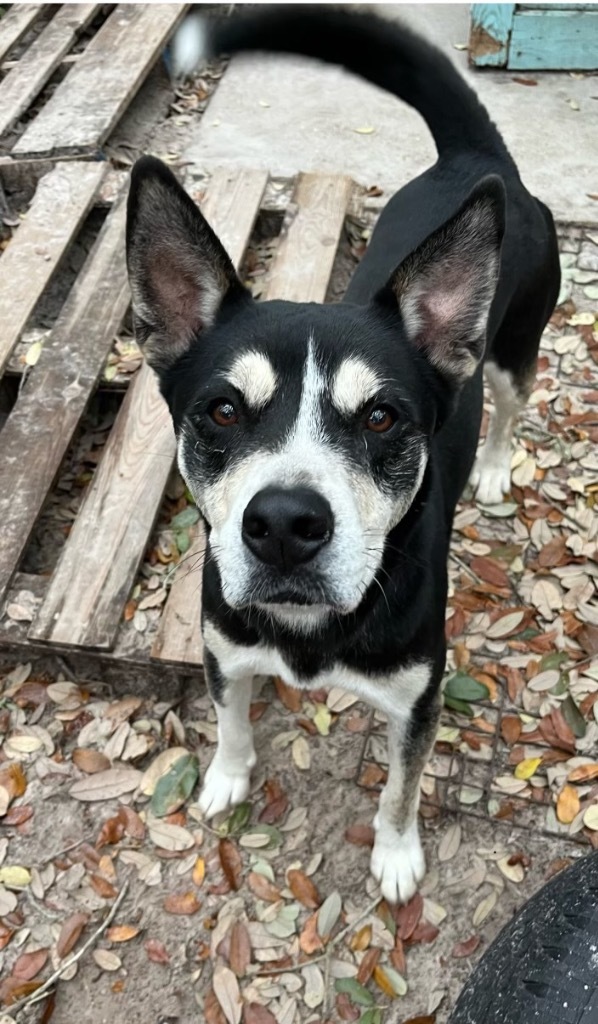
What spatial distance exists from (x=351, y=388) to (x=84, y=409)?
84.8 inches

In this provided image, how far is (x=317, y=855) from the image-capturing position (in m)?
3.05

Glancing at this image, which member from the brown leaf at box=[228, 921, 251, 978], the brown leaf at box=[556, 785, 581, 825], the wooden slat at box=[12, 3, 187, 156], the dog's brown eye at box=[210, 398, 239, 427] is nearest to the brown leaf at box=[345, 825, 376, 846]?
the brown leaf at box=[228, 921, 251, 978]

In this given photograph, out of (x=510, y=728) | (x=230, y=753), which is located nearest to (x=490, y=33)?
(x=510, y=728)

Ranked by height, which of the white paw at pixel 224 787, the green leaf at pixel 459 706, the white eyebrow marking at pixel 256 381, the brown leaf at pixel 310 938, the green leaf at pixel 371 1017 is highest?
the white eyebrow marking at pixel 256 381

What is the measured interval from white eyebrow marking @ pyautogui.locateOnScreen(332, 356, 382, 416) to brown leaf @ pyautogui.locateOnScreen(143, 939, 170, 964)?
1937 millimetres

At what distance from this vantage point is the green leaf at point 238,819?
3.12m

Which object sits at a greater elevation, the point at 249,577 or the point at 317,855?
the point at 249,577

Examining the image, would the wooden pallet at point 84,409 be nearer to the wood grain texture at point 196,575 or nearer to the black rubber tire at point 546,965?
the wood grain texture at point 196,575

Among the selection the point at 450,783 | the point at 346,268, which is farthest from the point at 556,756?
the point at 346,268

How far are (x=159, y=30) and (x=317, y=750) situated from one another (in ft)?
17.2

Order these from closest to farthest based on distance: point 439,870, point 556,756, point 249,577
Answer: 1. point 249,577
2. point 439,870
3. point 556,756

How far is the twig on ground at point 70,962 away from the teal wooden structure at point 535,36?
248 inches

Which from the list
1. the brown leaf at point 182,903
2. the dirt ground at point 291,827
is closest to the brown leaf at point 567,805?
the dirt ground at point 291,827

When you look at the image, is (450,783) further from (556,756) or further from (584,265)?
(584,265)
